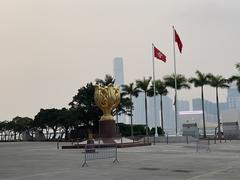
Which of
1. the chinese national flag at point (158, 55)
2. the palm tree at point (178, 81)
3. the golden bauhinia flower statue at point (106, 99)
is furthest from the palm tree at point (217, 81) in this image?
the golden bauhinia flower statue at point (106, 99)

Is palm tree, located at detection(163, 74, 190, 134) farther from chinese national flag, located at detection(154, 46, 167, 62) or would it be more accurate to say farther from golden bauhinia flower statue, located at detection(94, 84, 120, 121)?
golden bauhinia flower statue, located at detection(94, 84, 120, 121)

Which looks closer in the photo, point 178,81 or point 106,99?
point 106,99

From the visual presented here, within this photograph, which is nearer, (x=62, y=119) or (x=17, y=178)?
(x=17, y=178)

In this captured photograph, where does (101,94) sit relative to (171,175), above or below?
above

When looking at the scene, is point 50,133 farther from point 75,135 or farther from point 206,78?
point 206,78

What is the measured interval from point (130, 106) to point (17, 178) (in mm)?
59161

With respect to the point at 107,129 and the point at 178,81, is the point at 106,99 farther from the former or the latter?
the point at 178,81

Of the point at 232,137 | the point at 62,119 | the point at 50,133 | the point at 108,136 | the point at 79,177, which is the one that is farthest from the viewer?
the point at 50,133

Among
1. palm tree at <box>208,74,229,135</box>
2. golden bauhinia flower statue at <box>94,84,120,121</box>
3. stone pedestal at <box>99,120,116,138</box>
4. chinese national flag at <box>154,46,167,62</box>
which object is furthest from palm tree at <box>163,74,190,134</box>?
stone pedestal at <box>99,120,116,138</box>

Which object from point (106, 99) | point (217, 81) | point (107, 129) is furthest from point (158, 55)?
point (217, 81)

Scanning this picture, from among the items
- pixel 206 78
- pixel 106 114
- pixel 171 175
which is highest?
pixel 206 78

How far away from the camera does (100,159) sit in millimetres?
22297

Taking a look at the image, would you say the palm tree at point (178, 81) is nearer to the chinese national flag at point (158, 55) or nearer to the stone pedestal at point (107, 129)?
the chinese national flag at point (158, 55)

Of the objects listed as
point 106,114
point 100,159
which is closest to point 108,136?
point 106,114
